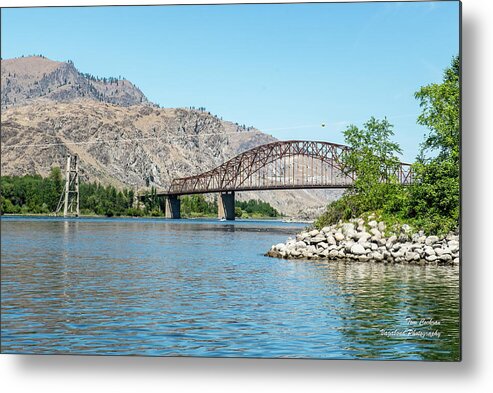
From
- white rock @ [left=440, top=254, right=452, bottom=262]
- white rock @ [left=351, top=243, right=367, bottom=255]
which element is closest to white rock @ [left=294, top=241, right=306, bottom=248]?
white rock @ [left=351, top=243, right=367, bottom=255]

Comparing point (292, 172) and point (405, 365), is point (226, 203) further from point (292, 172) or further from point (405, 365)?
point (405, 365)

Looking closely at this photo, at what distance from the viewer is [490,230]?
5.88 m

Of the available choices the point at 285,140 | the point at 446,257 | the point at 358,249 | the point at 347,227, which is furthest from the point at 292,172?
the point at 285,140

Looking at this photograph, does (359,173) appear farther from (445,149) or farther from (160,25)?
(160,25)

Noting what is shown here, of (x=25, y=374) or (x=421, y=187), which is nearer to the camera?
(x=25, y=374)

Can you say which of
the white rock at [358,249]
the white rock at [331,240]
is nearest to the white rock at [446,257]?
the white rock at [358,249]

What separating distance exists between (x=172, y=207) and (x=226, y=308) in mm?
36131

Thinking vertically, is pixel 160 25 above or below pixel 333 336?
above

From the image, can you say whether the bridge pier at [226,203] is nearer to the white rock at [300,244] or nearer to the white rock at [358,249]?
the white rock at [300,244]

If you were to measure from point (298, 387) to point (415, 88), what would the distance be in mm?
3366

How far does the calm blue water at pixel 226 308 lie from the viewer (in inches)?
244

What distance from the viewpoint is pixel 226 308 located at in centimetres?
804

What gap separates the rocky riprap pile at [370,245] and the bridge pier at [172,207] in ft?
92.1

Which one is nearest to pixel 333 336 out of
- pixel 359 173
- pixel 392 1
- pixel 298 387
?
pixel 298 387
